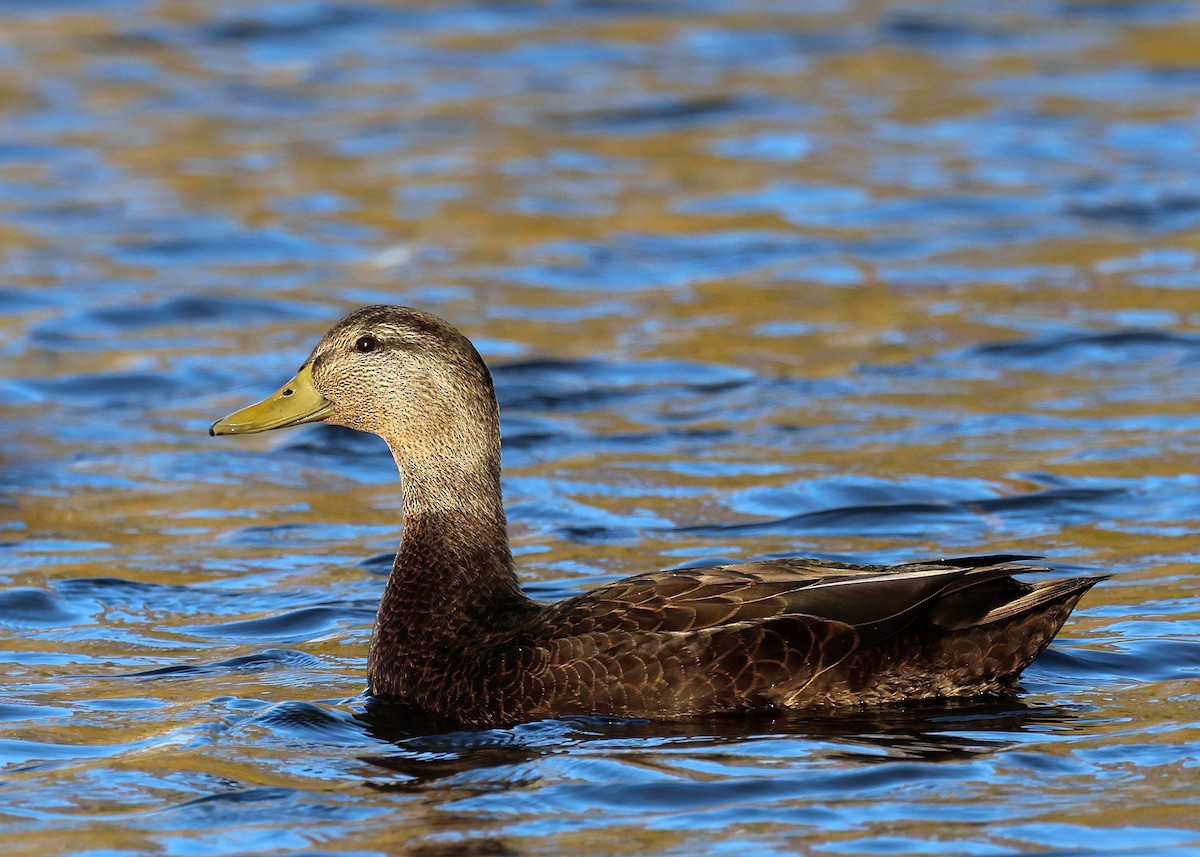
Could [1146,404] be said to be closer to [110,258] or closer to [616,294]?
[616,294]

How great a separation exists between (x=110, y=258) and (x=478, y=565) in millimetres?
9470

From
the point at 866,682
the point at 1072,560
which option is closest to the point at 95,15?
the point at 1072,560

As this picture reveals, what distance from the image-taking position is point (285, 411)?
27.7 ft

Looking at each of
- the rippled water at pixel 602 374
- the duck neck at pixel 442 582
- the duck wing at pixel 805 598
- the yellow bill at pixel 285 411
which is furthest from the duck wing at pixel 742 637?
the yellow bill at pixel 285 411

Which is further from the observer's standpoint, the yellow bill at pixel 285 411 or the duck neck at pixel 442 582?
the yellow bill at pixel 285 411

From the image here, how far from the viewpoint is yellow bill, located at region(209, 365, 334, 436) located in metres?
8.41

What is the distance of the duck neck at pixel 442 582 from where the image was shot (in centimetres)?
784

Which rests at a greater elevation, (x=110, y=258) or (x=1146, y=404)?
(x=110, y=258)

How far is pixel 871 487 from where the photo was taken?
11148mm

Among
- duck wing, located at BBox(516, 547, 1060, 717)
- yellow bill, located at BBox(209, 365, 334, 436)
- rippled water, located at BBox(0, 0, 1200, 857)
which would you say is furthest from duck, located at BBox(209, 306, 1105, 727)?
yellow bill, located at BBox(209, 365, 334, 436)

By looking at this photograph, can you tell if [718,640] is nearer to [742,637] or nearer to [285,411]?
[742,637]

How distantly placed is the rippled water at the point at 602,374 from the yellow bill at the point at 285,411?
1.00m

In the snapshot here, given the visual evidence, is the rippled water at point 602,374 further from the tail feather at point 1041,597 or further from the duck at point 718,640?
the tail feather at point 1041,597

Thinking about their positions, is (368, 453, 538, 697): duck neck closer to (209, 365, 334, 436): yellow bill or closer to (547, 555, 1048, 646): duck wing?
(209, 365, 334, 436): yellow bill
